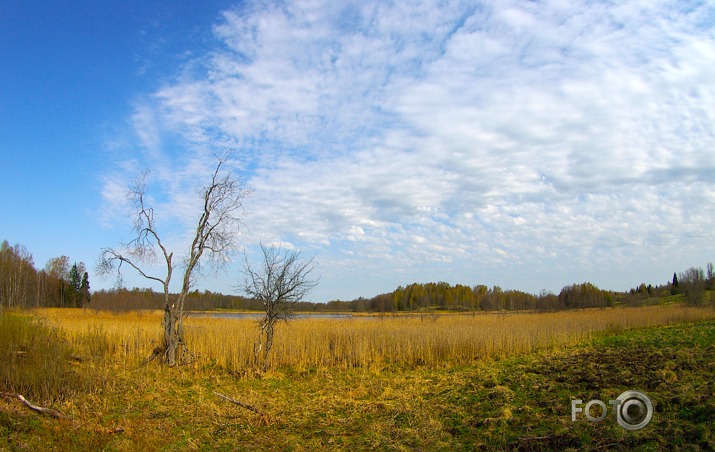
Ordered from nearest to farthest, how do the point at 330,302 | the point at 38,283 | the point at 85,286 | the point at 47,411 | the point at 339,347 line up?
the point at 47,411 → the point at 339,347 → the point at 38,283 → the point at 85,286 → the point at 330,302

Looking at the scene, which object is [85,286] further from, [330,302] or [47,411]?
[47,411]

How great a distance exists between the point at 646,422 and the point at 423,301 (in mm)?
87492

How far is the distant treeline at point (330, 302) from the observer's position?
42.6 metres

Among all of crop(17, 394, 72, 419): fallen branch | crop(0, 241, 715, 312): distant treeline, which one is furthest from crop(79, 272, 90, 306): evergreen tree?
crop(17, 394, 72, 419): fallen branch

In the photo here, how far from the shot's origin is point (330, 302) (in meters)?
109

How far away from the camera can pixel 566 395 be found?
6.80 meters

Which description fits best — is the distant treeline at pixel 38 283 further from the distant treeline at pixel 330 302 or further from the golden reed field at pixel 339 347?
the golden reed field at pixel 339 347

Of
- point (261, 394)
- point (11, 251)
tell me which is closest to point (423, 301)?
point (11, 251)

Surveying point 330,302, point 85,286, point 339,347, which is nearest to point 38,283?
point 85,286

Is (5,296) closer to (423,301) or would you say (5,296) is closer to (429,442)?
Result: (429,442)

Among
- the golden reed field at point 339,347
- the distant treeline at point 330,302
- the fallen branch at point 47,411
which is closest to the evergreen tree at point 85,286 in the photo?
the distant treeline at point 330,302

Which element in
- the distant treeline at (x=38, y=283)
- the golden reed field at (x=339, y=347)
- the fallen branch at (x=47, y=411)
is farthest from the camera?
the distant treeline at (x=38, y=283)

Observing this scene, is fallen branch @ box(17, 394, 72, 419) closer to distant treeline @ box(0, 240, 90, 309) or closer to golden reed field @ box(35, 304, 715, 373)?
golden reed field @ box(35, 304, 715, 373)

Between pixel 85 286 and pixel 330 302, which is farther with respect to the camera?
pixel 330 302
